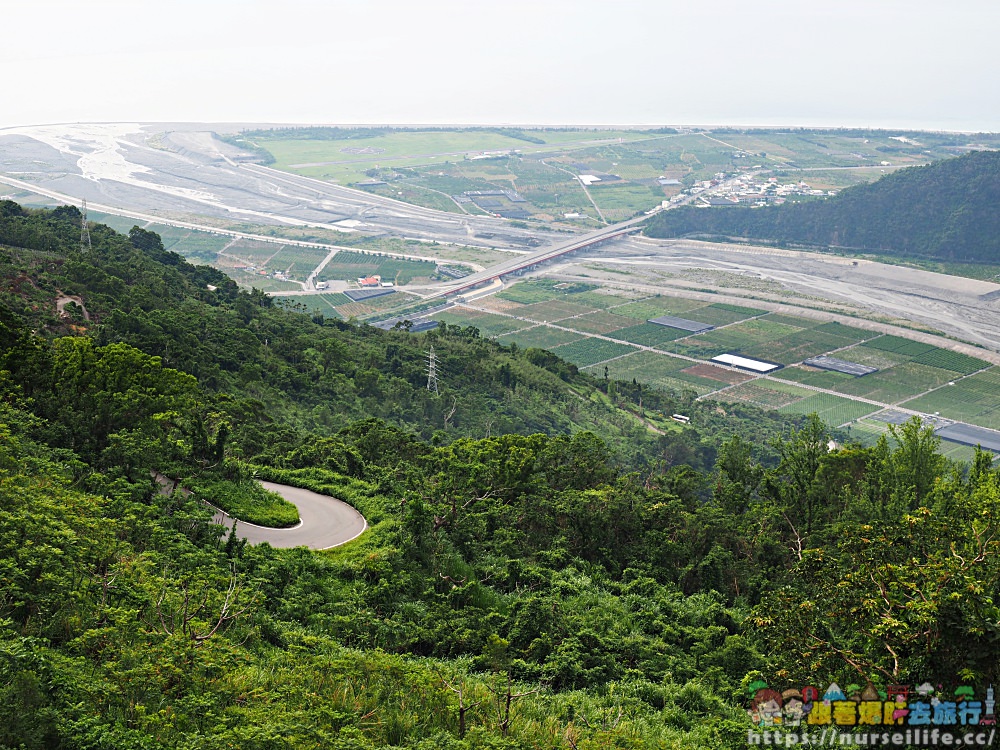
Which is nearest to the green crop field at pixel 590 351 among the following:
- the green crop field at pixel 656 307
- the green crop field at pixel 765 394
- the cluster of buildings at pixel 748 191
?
the green crop field at pixel 656 307

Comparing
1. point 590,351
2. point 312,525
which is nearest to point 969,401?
point 590,351

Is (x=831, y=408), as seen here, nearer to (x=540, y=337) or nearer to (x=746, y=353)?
(x=746, y=353)

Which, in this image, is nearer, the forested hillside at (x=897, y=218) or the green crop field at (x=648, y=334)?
the green crop field at (x=648, y=334)

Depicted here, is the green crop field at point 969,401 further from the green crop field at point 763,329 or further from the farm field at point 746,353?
the green crop field at point 763,329

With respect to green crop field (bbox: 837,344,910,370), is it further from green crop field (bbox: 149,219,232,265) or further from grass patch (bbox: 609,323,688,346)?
green crop field (bbox: 149,219,232,265)

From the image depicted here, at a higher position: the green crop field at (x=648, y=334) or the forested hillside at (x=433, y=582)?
the forested hillside at (x=433, y=582)

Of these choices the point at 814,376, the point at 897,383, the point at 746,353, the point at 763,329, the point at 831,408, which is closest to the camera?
the point at 831,408

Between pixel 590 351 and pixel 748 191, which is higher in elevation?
pixel 748 191
